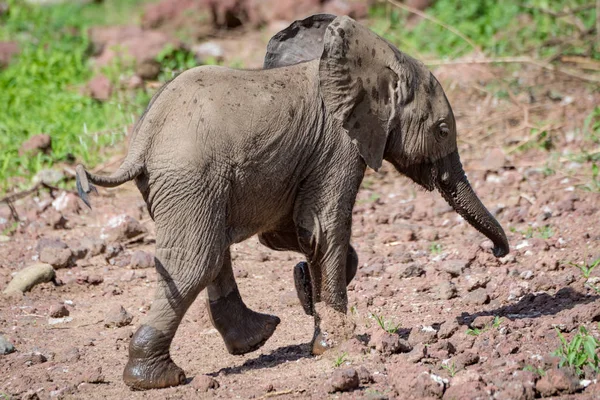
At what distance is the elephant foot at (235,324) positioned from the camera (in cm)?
570

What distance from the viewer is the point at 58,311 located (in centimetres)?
660

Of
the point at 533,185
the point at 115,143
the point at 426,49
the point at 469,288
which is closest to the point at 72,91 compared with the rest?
the point at 115,143

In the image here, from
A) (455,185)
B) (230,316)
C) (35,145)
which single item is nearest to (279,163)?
(230,316)

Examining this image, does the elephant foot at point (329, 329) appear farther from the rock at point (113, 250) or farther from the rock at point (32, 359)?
the rock at point (113, 250)

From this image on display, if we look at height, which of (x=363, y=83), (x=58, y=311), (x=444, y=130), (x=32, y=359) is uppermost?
(x=363, y=83)

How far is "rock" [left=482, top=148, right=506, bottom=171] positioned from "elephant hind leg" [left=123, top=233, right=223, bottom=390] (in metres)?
4.71

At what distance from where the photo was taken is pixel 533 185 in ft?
28.4

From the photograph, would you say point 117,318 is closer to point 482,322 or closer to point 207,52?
point 482,322

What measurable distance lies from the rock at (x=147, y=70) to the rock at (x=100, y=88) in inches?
16.1

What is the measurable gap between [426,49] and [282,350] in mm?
6774

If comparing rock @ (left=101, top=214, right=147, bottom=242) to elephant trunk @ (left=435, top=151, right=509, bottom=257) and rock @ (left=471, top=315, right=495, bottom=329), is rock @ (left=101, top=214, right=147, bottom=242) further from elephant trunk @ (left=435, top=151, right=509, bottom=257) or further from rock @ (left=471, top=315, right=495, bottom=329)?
rock @ (left=471, top=315, right=495, bottom=329)

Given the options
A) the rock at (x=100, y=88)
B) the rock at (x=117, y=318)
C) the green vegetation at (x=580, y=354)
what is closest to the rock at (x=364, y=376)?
the green vegetation at (x=580, y=354)

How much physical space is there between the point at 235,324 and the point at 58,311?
153 cm

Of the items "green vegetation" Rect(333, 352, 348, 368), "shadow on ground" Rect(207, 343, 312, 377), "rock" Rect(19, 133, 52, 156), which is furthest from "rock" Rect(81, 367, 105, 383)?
"rock" Rect(19, 133, 52, 156)
